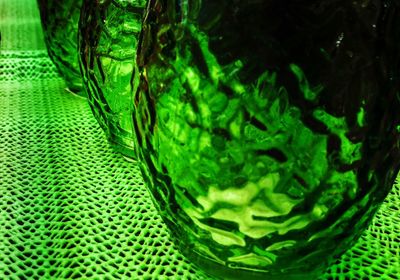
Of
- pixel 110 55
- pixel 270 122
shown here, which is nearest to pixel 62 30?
pixel 110 55

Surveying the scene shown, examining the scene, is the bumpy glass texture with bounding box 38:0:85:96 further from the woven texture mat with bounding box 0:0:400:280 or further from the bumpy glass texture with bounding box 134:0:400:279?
the bumpy glass texture with bounding box 134:0:400:279

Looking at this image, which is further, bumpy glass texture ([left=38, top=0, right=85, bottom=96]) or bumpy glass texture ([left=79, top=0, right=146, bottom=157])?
bumpy glass texture ([left=38, top=0, right=85, bottom=96])

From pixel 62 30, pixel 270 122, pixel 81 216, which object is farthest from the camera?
pixel 62 30

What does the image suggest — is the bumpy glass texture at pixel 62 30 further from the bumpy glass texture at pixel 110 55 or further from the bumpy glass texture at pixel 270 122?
the bumpy glass texture at pixel 270 122

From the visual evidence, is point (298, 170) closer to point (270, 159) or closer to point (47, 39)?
point (270, 159)

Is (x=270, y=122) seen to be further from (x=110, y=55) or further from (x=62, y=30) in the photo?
(x=62, y=30)

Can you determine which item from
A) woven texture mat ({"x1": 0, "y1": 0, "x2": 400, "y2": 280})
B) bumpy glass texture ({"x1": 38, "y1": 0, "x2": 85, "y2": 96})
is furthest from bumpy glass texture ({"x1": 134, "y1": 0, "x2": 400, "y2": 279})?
bumpy glass texture ({"x1": 38, "y1": 0, "x2": 85, "y2": 96})
